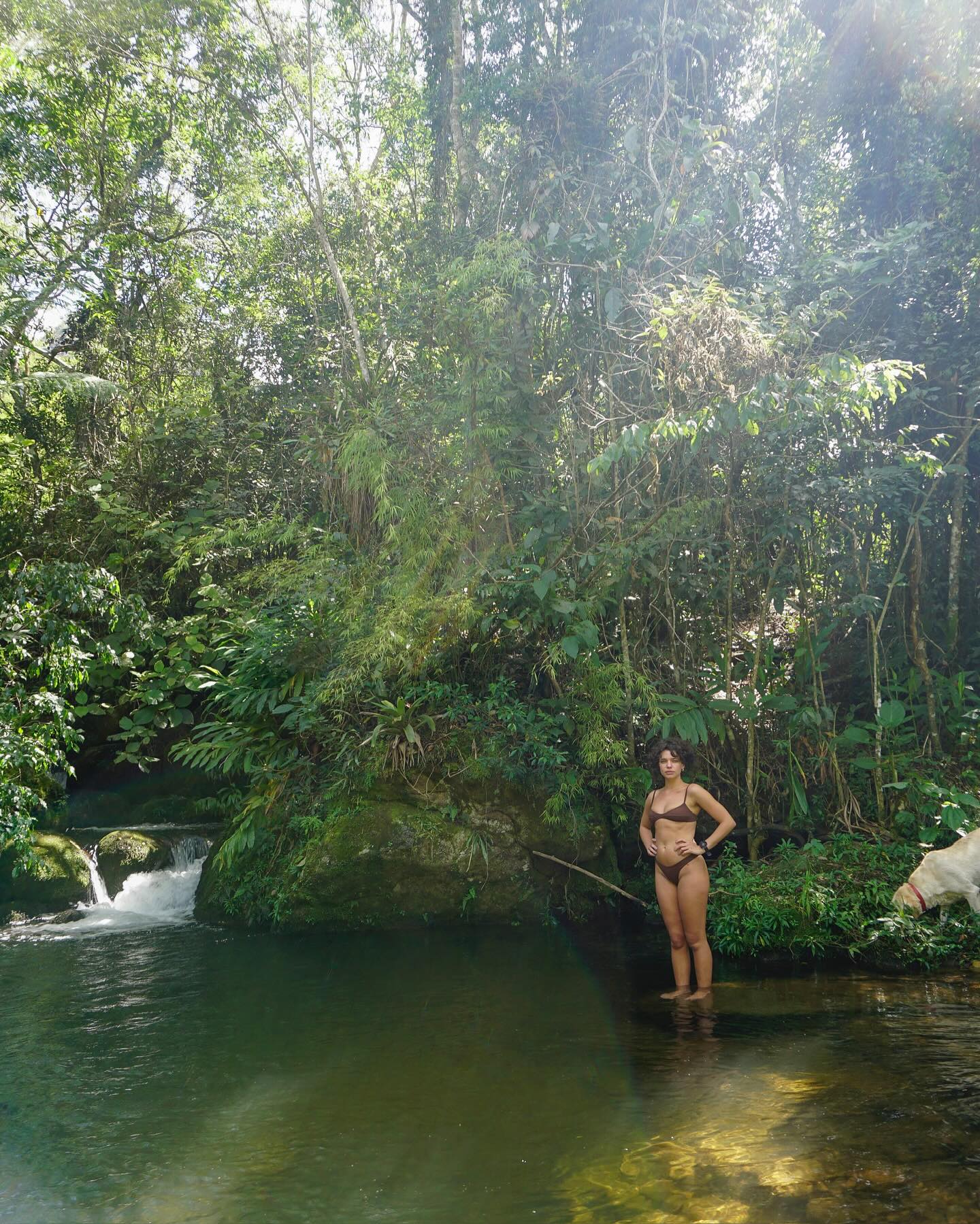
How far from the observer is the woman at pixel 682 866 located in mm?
5949

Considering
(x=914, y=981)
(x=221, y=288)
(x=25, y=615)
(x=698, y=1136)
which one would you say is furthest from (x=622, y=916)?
(x=221, y=288)

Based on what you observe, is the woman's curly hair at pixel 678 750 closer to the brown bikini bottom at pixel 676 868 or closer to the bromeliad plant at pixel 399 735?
the brown bikini bottom at pixel 676 868

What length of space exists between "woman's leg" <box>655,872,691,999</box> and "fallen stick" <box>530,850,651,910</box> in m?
1.42

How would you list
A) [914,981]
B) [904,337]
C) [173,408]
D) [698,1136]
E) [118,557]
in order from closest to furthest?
[698,1136]
[914,981]
[904,337]
[118,557]
[173,408]

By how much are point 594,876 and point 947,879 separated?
8.35 feet

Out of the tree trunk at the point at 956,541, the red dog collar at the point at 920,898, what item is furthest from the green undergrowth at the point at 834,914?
the tree trunk at the point at 956,541

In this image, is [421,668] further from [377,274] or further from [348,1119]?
[377,274]

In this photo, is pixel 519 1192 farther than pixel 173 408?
No

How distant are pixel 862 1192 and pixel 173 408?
12.4 m

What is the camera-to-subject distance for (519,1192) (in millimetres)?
3617

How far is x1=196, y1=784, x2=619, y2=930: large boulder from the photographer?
25.6 feet

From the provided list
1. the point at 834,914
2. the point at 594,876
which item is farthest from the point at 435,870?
the point at 834,914

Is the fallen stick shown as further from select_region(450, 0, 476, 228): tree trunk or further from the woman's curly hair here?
select_region(450, 0, 476, 228): tree trunk

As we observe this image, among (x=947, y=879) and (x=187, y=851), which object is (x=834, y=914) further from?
(x=187, y=851)
